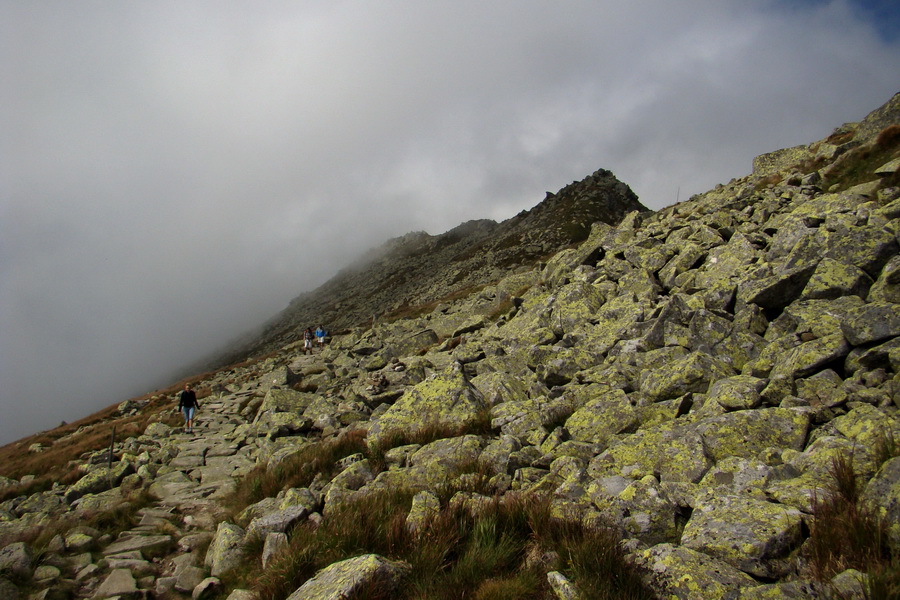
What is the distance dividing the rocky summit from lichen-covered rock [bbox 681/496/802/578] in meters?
0.02

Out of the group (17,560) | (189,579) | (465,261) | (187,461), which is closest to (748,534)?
(189,579)

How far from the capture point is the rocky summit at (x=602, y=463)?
423cm

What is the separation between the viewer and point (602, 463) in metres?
6.89

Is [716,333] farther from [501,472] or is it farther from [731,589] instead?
[731,589]

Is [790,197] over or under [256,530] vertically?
over

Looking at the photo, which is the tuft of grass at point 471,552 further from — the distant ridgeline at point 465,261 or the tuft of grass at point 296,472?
the distant ridgeline at point 465,261

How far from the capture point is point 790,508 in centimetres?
431

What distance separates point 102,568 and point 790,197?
25.1 m

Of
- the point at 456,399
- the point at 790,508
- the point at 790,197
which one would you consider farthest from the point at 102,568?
the point at 790,197

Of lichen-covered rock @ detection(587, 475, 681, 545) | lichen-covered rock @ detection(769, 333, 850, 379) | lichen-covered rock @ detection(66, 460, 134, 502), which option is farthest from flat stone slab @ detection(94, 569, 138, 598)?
lichen-covered rock @ detection(769, 333, 850, 379)

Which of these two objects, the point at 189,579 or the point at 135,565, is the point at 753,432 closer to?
the point at 189,579

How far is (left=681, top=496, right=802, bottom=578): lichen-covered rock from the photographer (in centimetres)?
403

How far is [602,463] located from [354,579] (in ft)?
13.8

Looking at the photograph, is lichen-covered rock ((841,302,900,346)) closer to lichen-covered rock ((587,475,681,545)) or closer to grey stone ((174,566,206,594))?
lichen-covered rock ((587,475,681,545))
